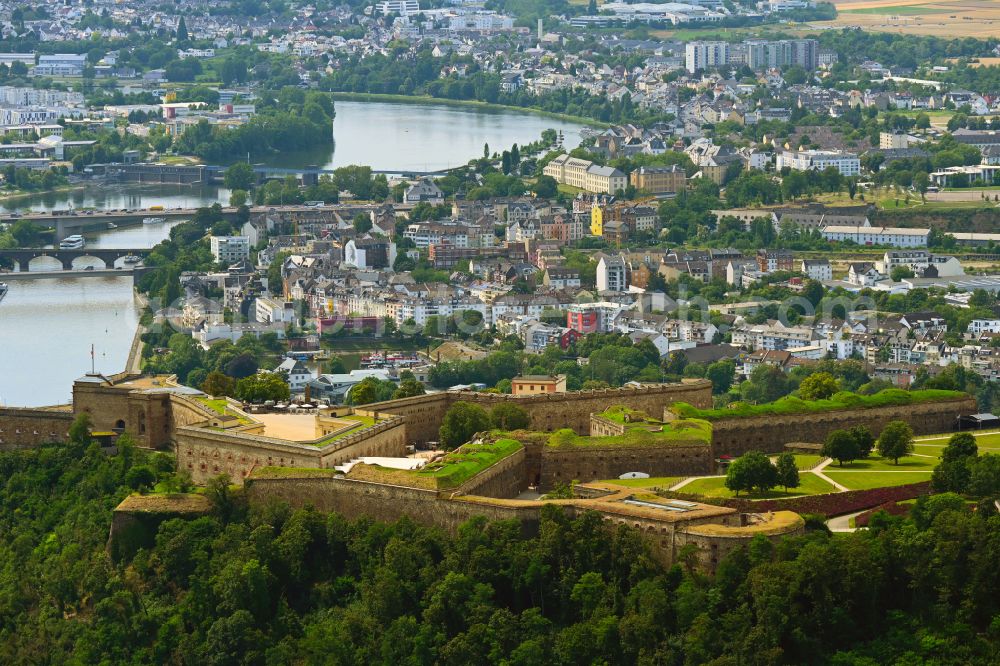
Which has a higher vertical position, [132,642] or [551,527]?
[551,527]

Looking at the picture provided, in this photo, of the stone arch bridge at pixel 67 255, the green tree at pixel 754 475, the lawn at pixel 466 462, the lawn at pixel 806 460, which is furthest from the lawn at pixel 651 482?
the stone arch bridge at pixel 67 255

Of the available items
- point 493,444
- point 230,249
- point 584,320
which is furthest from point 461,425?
point 230,249

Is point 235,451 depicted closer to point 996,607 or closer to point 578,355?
point 996,607

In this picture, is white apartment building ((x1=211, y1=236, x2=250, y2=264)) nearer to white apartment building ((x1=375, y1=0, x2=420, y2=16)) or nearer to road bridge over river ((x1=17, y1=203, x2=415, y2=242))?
road bridge over river ((x1=17, y1=203, x2=415, y2=242))

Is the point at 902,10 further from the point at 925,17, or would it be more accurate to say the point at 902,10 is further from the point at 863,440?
the point at 863,440

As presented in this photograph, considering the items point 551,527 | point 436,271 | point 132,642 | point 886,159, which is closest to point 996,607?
point 551,527

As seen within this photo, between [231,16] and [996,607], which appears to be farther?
[231,16]
